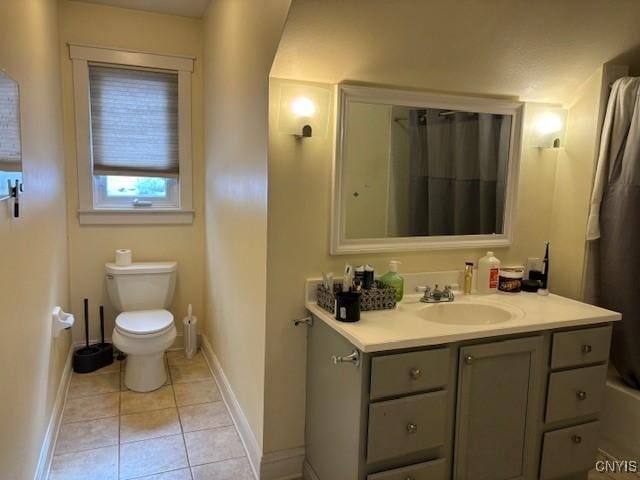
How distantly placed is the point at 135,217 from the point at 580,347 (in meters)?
2.80

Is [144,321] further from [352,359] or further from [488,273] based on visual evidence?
[488,273]

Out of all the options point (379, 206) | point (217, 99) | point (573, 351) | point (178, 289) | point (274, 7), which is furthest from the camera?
point (178, 289)

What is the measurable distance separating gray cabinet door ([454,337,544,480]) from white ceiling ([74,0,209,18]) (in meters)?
2.61

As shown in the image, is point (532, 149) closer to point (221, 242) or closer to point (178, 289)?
point (221, 242)

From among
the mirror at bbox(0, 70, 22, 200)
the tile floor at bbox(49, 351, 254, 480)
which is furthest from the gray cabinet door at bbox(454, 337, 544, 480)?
the mirror at bbox(0, 70, 22, 200)

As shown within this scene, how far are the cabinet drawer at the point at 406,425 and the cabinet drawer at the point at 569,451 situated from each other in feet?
1.86

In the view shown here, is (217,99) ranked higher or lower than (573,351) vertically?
higher

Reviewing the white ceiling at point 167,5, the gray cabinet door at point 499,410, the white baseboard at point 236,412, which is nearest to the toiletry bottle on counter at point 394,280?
the gray cabinet door at point 499,410

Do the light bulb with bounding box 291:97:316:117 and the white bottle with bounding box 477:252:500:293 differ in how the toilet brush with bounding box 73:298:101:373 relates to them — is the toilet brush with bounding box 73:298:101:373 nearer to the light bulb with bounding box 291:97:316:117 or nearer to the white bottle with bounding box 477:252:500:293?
the light bulb with bounding box 291:97:316:117

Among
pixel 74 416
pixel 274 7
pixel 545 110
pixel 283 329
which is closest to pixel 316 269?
pixel 283 329

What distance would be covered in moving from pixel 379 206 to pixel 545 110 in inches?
39.4

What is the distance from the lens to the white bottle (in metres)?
2.28

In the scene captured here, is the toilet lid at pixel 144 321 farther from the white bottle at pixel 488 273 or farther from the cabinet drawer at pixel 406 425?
the white bottle at pixel 488 273

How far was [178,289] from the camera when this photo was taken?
350 cm
